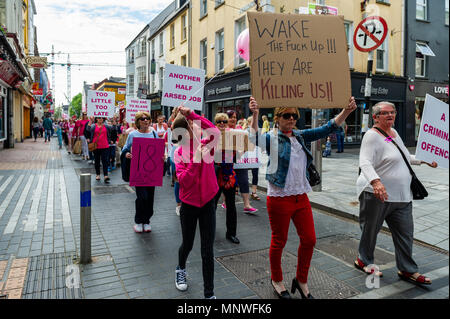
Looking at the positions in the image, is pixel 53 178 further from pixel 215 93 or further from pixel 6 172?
pixel 215 93

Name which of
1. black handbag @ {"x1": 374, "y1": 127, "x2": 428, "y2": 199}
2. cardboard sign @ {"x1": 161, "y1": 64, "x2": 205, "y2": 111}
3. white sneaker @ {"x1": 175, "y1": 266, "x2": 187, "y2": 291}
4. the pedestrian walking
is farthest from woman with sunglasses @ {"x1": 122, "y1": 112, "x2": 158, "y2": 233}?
black handbag @ {"x1": 374, "y1": 127, "x2": 428, "y2": 199}

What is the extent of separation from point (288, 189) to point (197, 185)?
2.70ft

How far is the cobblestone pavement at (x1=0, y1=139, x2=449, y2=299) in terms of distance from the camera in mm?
3396

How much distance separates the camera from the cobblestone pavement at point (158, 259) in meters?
3.40

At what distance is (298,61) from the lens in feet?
10.9

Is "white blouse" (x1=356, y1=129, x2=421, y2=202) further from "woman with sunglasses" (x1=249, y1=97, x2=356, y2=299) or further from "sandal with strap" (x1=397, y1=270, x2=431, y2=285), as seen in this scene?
"sandal with strap" (x1=397, y1=270, x2=431, y2=285)

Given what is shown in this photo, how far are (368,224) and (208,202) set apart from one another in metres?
1.84

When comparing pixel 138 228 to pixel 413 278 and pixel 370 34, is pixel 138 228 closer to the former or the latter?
pixel 413 278

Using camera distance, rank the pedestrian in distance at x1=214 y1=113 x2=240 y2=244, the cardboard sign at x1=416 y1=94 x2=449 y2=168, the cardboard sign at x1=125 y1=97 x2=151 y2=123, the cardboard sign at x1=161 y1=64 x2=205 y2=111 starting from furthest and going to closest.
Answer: the cardboard sign at x1=125 y1=97 x2=151 y2=123 → the cardboard sign at x1=161 y1=64 x2=205 y2=111 → the pedestrian in distance at x1=214 y1=113 x2=240 y2=244 → the cardboard sign at x1=416 y1=94 x2=449 y2=168

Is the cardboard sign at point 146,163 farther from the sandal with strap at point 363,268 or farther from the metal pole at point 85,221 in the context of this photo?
the sandal with strap at point 363,268

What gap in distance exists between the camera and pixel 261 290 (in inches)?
135

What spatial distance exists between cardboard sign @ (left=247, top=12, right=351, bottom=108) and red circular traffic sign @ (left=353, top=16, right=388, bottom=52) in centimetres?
407

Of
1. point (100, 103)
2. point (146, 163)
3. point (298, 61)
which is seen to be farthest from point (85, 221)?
point (100, 103)
